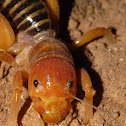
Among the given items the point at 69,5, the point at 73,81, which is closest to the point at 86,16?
the point at 69,5

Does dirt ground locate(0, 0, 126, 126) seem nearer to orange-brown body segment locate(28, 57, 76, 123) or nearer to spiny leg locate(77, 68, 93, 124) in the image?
spiny leg locate(77, 68, 93, 124)

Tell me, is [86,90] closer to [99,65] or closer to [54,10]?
[99,65]

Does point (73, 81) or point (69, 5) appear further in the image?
point (69, 5)

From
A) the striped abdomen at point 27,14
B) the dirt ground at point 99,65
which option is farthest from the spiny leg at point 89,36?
the striped abdomen at point 27,14

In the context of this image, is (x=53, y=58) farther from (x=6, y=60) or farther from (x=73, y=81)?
(x=6, y=60)

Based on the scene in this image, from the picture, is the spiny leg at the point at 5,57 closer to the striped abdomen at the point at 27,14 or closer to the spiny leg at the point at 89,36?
the striped abdomen at the point at 27,14

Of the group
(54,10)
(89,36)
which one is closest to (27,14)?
(54,10)
